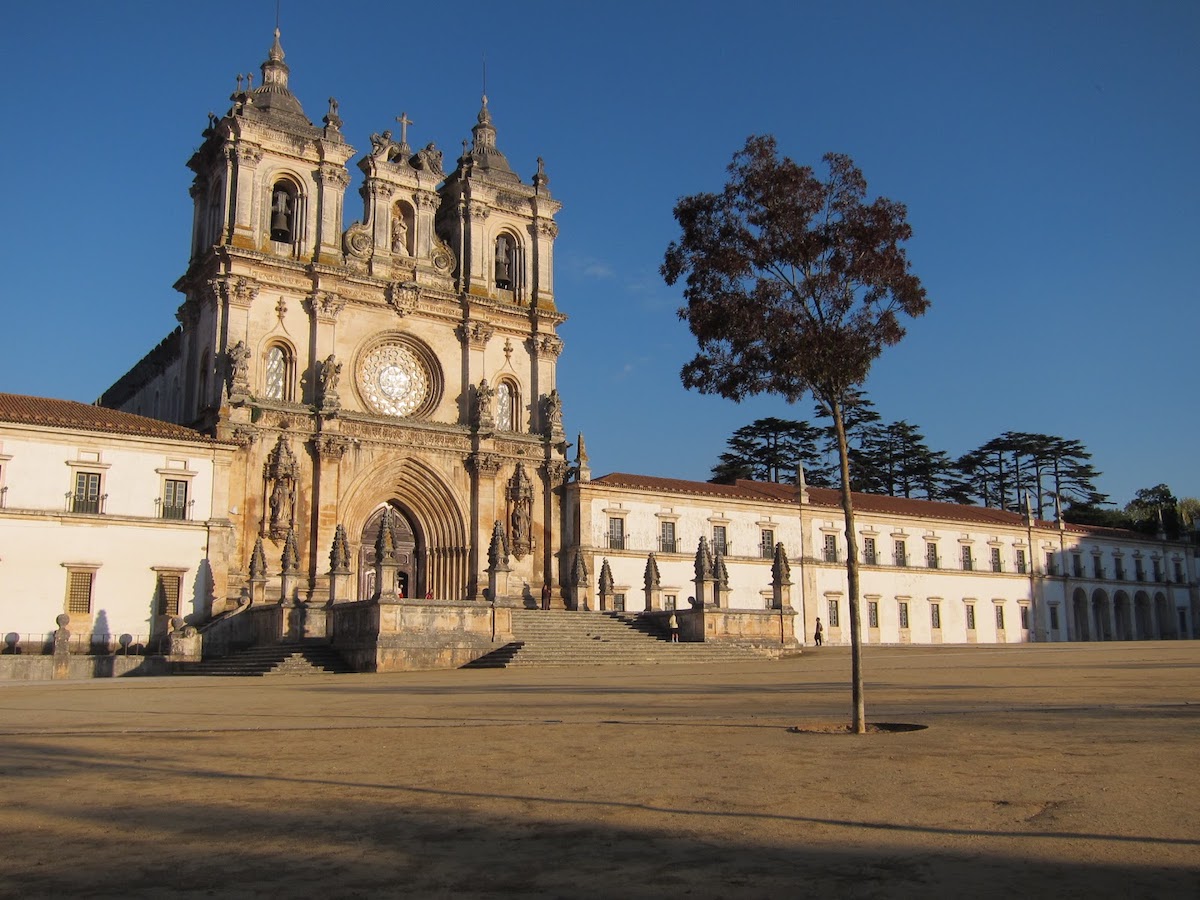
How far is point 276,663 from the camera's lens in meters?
29.7

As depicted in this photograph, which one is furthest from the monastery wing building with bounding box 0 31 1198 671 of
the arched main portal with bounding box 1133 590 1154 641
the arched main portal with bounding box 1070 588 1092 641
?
the arched main portal with bounding box 1133 590 1154 641

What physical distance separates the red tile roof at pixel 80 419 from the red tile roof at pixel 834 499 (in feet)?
61.8

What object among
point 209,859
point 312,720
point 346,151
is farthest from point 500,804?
point 346,151

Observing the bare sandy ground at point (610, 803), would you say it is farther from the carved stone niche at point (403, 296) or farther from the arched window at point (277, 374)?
the carved stone niche at point (403, 296)

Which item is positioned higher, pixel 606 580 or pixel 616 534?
pixel 616 534

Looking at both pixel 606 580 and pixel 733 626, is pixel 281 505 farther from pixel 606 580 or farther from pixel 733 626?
pixel 733 626

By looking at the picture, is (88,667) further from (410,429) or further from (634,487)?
(634,487)

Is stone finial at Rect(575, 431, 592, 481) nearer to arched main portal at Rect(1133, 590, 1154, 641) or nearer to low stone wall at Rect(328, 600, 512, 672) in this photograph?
low stone wall at Rect(328, 600, 512, 672)

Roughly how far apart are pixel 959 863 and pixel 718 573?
31085 millimetres

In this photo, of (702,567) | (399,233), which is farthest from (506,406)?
(702,567)

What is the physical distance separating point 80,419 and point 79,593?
596 cm

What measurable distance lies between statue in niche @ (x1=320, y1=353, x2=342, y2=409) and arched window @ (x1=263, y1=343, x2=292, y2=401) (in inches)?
49.2

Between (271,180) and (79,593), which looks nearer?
(79,593)

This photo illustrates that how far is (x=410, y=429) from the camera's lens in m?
42.4
